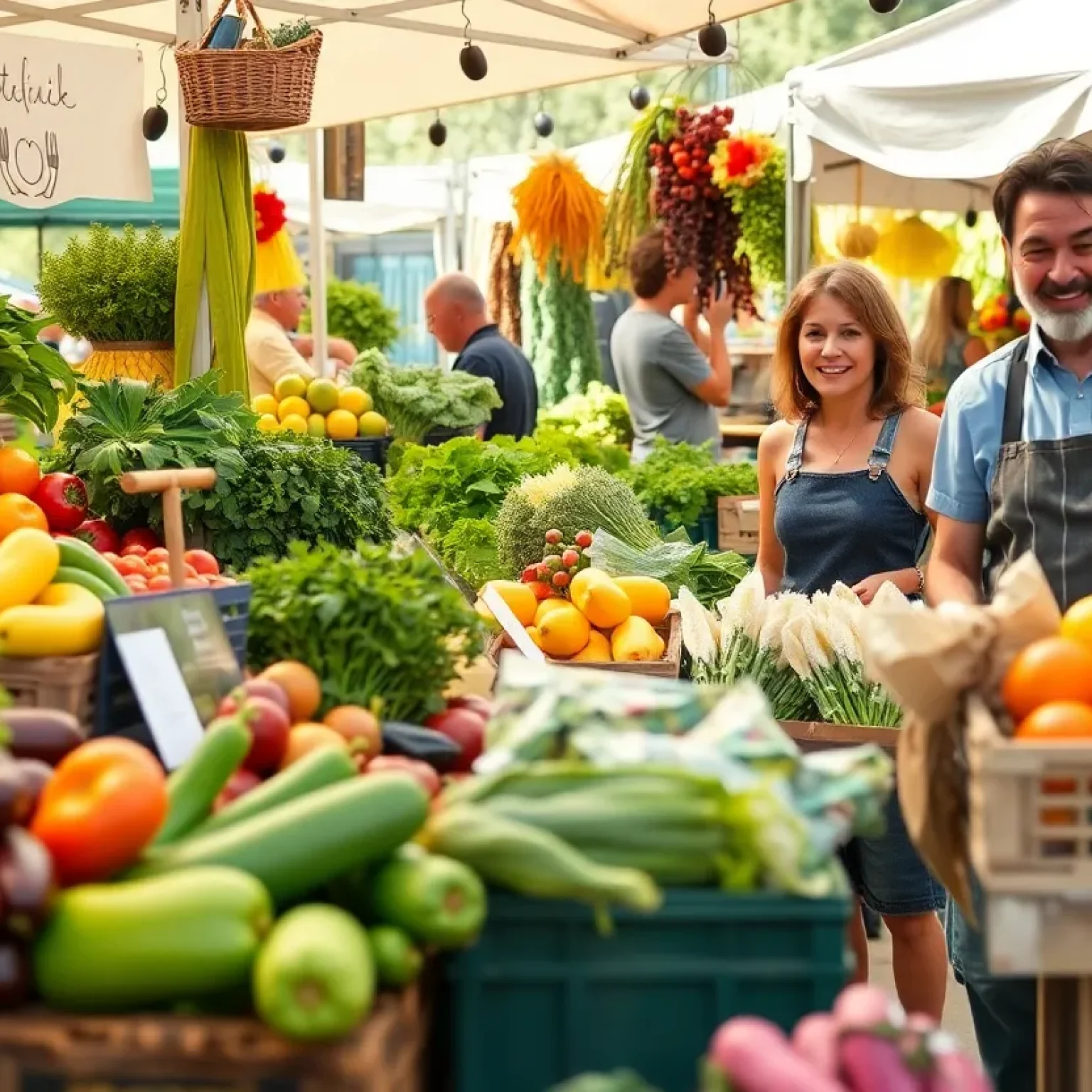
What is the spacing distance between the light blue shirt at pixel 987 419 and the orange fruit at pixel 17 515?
1.59 m

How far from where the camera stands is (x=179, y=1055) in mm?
1544

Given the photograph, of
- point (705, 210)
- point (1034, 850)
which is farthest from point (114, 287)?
point (705, 210)

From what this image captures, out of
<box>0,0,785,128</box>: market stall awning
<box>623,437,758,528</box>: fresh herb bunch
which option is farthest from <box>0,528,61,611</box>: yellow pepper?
<box>623,437,758,528</box>: fresh herb bunch

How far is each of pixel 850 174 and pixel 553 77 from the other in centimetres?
243

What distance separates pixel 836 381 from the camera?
3844 millimetres

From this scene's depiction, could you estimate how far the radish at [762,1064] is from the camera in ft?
4.96

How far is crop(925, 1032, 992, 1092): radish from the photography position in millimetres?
1549

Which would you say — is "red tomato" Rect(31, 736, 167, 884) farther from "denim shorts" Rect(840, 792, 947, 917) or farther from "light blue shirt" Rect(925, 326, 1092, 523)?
"denim shorts" Rect(840, 792, 947, 917)

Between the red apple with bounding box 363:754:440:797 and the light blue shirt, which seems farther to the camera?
the light blue shirt

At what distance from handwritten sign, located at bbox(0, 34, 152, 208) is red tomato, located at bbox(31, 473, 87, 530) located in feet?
5.12

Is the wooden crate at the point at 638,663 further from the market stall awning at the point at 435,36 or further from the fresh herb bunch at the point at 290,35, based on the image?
the market stall awning at the point at 435,36

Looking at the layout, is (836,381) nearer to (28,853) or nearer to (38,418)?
(38,418)

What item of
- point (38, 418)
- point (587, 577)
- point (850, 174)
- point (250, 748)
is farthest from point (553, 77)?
point (250, 748)

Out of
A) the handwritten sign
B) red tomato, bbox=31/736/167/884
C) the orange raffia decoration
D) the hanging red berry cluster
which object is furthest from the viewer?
the orange raffia decoration
